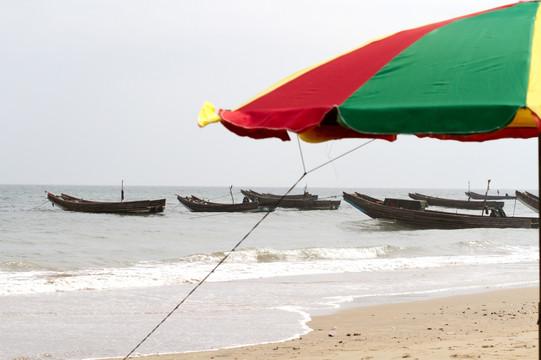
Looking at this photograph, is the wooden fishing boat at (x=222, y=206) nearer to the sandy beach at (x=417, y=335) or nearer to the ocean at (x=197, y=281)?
the ocean at (x=197, y=281)

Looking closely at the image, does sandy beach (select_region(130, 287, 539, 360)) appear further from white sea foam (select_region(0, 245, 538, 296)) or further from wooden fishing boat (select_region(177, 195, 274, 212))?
wooden fishing boat (select_region(177, 195, 274, 212))

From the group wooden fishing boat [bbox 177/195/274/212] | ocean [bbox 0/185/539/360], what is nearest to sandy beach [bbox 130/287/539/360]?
ocean [bbox 0/185/539/360]

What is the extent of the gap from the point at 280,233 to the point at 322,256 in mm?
10328

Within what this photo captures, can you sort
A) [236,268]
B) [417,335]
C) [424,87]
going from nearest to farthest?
[424,87]
[417,335]
[236,268]

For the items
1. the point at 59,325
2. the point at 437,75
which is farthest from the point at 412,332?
the point at 437,75

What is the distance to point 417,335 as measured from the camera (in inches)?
319

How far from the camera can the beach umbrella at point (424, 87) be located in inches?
110

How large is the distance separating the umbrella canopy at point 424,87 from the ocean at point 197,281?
16.6 ft

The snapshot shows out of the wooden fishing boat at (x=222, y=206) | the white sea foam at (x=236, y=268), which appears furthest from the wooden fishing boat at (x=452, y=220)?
the wooden fishing boat at (x=222, y=206)

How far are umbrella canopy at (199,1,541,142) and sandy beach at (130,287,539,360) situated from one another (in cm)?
389

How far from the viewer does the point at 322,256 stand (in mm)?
22500

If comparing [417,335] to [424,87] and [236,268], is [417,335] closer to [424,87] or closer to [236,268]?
[424,87]

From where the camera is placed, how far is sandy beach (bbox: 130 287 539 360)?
6.80 meters

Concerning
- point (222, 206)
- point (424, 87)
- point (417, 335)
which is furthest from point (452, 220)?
point (424, 87)
